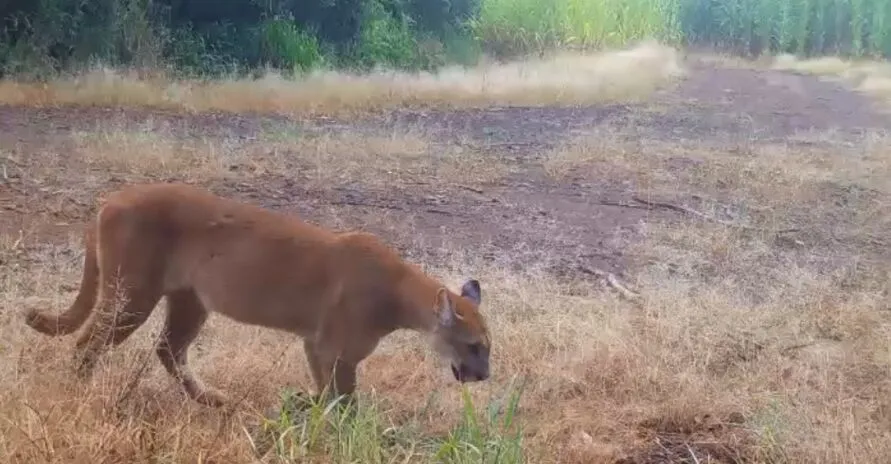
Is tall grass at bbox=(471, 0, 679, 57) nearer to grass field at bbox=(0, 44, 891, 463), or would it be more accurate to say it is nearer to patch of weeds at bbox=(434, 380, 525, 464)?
grass field at bbox=(0, 44, 891, 463)

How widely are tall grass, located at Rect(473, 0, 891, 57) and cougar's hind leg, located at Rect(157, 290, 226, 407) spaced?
525cm

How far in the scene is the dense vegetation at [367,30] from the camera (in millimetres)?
8055

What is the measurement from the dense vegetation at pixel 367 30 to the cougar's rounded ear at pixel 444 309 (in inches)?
198

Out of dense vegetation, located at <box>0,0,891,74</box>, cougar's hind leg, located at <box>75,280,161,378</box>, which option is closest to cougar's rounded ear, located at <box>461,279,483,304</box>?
cougar's hind leg, located at <box>75,280,161,378</box>

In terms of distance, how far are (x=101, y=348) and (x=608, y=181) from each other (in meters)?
3.41

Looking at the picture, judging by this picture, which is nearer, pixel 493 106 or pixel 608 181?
pixel 608 181

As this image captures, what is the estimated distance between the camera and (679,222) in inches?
206

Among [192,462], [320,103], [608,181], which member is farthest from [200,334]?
[320,103]

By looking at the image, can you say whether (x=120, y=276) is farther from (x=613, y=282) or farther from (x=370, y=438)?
(x=613, y=282)

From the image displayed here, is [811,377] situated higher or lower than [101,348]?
lower

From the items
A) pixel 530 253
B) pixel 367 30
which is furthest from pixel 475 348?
pixel 367 30

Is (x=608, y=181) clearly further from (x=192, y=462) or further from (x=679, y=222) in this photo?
(x=192, y=462)

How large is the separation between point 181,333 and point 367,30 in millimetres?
7489

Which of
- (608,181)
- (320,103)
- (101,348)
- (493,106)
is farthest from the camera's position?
(493,106)
